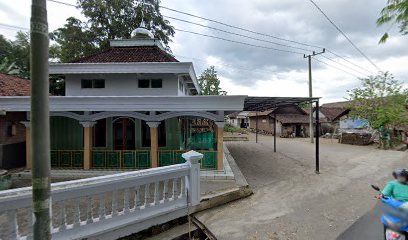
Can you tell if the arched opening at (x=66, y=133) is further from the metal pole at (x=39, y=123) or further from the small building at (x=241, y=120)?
the small building at (x=241, y=120)

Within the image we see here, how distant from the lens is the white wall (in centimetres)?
1232

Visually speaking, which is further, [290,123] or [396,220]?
[290,123]

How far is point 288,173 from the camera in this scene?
34.1ft

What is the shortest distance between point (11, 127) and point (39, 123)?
455 inches

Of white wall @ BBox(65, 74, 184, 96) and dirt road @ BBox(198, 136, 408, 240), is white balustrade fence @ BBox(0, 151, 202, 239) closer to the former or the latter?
dirt road @ BBox(198, 136, 408, 240)

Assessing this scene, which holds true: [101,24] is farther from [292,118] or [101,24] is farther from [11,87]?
[292,118]

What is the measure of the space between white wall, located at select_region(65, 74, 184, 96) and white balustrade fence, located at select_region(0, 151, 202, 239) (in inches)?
281

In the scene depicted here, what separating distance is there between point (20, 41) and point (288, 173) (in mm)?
35896

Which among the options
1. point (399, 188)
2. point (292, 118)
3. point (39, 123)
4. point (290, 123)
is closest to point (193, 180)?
point (399, 188)

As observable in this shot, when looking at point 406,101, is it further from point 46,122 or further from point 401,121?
point 46,122

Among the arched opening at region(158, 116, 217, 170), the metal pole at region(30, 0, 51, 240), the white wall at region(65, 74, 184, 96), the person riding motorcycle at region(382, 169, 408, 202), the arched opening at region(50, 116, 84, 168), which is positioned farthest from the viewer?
the white wall at region(65, 74, 184, 96)

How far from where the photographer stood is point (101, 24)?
21.5 m

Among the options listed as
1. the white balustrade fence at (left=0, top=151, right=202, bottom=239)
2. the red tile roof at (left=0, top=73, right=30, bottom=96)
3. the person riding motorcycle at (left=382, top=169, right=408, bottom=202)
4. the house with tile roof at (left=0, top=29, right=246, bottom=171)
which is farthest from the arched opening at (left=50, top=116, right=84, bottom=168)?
the person riding motorcycle at (left=382, top=169, right=408, bottom=202)

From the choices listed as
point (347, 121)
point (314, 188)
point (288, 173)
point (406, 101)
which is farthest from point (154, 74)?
point (347, 121)
